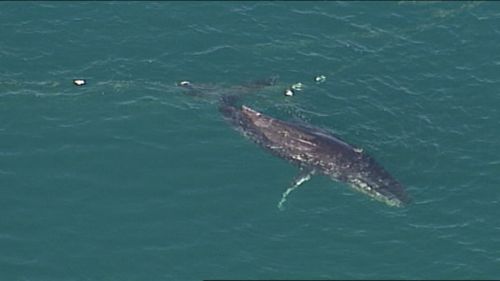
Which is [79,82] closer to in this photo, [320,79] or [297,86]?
[297,86]

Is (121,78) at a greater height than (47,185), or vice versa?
(121,78)

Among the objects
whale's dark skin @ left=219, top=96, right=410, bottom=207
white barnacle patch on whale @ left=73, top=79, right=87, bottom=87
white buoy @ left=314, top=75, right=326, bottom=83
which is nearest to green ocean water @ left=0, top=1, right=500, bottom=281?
white barnacle patch on whale @ left=73, top=79, right=87, bottom=87

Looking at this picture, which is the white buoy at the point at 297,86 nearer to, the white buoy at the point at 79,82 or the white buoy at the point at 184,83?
the white buoy at the point at 184,83

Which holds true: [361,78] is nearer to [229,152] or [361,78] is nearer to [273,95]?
[273,95]

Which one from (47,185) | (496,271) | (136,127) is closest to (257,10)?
(136,127)

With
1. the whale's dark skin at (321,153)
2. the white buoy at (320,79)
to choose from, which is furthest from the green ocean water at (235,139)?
the whale's dark skin at (321,153)

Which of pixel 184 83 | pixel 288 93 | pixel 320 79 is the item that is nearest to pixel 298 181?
pixel 288 93

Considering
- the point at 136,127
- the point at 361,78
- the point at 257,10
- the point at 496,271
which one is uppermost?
the point at 257,10

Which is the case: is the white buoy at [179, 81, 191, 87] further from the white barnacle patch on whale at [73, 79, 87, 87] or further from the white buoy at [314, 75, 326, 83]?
the white buoy at [314, 75, 326, 83]
